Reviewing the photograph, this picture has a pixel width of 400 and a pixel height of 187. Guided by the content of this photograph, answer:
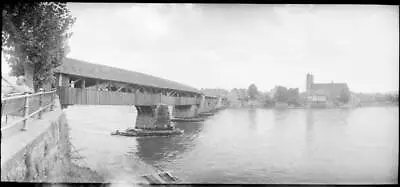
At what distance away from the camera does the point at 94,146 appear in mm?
4383

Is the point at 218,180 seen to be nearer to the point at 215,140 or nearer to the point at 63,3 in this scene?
the point at 215,140

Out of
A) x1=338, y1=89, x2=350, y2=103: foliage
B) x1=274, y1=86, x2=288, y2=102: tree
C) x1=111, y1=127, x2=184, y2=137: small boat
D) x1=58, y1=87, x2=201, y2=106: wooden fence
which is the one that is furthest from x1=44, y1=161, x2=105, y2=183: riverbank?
x1=338, y1=89, x2=350, y2=103: foliage

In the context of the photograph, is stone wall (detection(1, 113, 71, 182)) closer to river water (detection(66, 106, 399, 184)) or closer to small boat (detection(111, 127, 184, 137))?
river water (detection(66, 106, 399, 184))

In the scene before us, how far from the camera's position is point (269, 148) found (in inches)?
169

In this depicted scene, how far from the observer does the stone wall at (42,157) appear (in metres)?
2.64

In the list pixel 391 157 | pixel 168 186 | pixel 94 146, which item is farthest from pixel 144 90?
pixel 391 157

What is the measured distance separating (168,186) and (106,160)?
107cm

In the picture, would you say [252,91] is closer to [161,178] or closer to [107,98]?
[161,178]

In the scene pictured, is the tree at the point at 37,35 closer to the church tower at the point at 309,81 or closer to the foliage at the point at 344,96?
the church tower at the point at 309,81

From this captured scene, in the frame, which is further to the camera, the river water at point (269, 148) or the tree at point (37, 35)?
the river water at point (269, 148)

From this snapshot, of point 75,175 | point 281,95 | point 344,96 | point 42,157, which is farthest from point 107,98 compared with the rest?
point 344,96

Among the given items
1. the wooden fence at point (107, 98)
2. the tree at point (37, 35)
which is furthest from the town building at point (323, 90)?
the tree at point (37, 35)

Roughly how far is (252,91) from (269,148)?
3.00 ft

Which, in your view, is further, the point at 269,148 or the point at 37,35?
the point at 269,148
